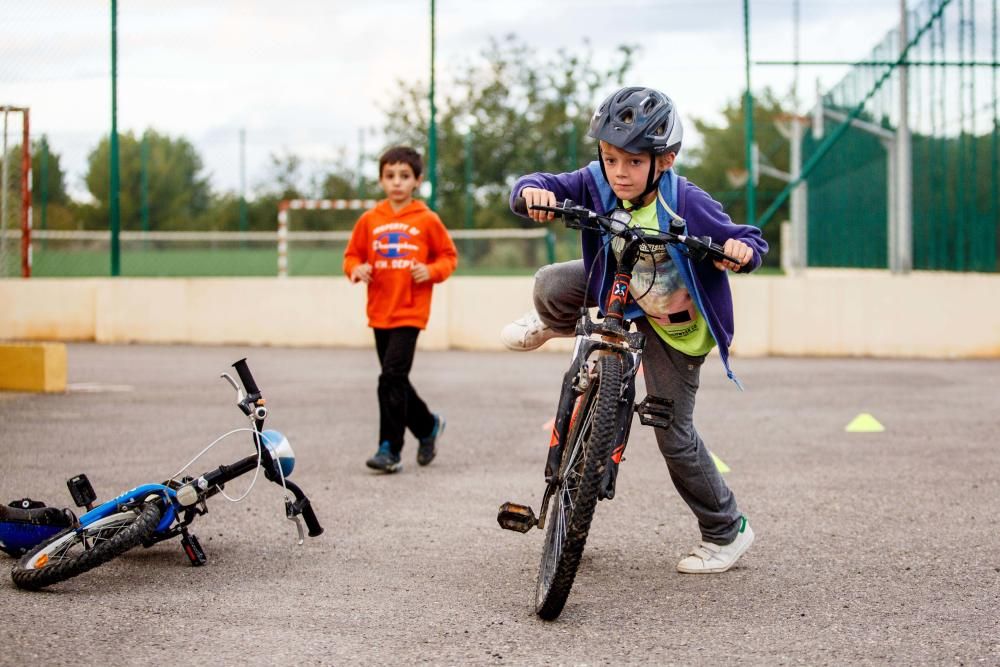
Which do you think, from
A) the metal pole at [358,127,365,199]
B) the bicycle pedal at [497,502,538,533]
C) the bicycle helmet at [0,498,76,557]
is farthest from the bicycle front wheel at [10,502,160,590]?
the metal pole at [358,127,365,199]

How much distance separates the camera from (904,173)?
14.0 meters

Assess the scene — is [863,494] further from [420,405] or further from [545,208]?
[545,208]

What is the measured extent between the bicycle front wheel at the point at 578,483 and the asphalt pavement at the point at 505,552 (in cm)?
13

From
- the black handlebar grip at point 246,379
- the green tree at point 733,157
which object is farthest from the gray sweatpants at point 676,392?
the green tree at point 733,157

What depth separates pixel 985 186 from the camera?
13.0 m

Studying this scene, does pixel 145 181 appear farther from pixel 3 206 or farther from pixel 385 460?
pixel 385 460

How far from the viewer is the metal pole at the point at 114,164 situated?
13797 mm

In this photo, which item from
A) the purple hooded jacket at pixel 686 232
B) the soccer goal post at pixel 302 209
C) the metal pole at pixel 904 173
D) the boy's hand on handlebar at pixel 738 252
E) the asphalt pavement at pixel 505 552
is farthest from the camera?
the soccer goal post at pixel 302 209

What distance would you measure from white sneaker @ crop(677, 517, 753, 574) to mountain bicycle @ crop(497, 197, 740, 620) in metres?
0.61

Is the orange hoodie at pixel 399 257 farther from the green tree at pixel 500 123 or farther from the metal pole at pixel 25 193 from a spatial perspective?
the green tree at pixel 500 123

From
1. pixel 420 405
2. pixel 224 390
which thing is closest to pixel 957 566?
pixel 420 405

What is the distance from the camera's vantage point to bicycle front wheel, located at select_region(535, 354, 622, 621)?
3.65 meters

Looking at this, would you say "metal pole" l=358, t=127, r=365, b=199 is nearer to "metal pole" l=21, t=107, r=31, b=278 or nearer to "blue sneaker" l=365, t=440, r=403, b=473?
"metal pole" l=21, t=107, r=31, b=278

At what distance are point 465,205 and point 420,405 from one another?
55.5ft
